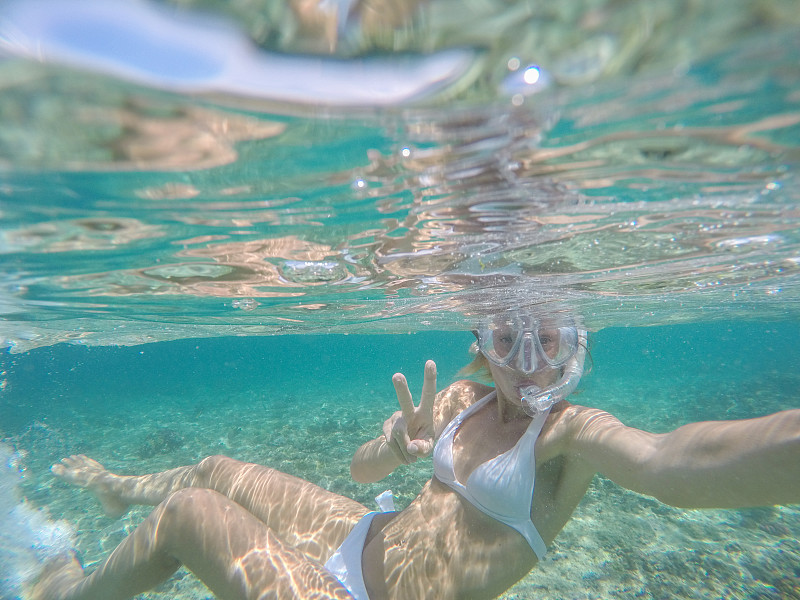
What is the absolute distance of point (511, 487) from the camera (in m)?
3.97

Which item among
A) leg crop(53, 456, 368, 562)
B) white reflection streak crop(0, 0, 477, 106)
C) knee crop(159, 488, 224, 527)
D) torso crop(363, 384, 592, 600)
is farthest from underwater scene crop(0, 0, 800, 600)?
knee crop(159, 488, 224, 527)

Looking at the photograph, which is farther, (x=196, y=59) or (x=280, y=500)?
(x=280, y=500)

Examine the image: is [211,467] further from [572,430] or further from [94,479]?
[572,430]

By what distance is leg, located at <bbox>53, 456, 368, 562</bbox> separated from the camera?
493 cm

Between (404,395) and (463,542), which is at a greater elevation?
(404,395)

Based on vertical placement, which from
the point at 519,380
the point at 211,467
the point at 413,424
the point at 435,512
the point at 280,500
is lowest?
the point at 435,512

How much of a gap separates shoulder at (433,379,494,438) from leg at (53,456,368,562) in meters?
1.65

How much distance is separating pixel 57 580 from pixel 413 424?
4.87 metres

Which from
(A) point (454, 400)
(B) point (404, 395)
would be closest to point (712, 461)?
(B) point (404, 395)

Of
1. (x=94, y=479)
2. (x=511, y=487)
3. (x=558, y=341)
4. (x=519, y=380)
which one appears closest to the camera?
(x=511, y=487)

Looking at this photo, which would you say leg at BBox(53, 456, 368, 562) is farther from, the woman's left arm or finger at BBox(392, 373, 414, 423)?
the woman's left arm

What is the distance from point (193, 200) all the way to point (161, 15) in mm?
2757

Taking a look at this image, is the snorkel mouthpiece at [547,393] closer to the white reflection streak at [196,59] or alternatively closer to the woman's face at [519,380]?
the woman's face at [519,380]

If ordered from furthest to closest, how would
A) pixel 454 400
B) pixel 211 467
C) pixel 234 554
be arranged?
pixel 454 400 < pixel 211 467 < pixel 234 554
